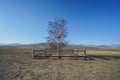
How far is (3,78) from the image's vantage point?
8398mm

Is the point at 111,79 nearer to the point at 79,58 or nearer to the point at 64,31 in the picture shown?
the point at 79,58

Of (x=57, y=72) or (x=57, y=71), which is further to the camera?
(x=57, y=71)

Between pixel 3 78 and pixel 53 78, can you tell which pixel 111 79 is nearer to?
pixel 53 78

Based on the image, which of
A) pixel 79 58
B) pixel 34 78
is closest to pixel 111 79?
pixel 34 78

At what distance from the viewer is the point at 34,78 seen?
8.55m

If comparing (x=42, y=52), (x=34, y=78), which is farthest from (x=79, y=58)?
(x=34, y=78)

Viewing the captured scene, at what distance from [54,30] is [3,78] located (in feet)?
78.3

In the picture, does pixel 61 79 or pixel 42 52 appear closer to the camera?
pixel 61 79

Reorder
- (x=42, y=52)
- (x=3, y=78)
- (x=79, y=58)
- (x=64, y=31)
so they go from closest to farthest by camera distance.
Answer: (x=3, y=78), (x=79, y=58), (x=42, y=52), (x=64, y=31)

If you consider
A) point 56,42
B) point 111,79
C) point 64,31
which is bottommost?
point 111,79

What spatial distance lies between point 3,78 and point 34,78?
1.53 metres

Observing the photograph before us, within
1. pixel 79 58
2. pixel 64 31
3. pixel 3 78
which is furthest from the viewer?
pixel 64 31

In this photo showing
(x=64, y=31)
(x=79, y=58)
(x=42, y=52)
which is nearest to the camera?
(x=79, y=58)

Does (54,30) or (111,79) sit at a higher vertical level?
(54,30)
